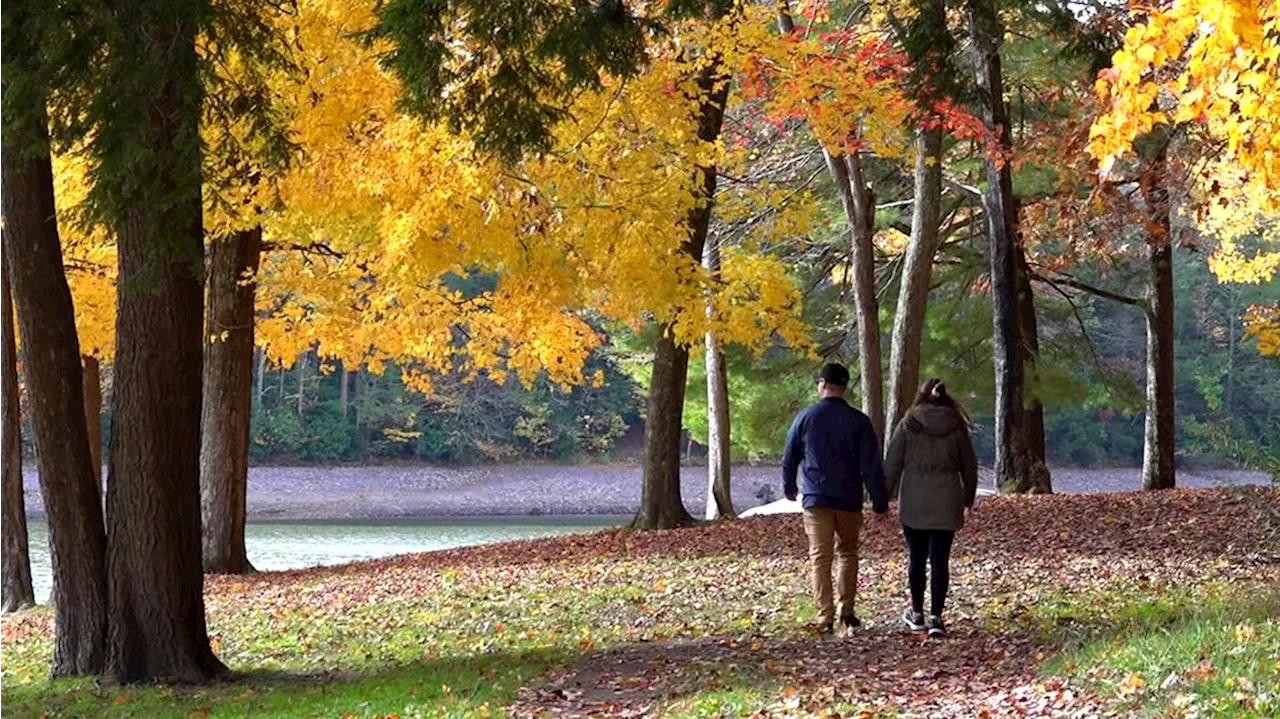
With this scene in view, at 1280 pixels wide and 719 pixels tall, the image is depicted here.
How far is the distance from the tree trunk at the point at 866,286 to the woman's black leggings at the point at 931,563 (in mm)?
8990

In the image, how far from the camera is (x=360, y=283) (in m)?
17.7

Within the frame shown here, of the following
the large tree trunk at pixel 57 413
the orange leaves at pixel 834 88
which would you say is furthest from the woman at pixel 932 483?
the orange leaves at pixel 834 88

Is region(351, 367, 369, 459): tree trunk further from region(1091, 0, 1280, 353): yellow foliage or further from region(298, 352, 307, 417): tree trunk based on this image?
region(1091, 0, 1280, 353): yellow foliage

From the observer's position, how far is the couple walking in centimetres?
899

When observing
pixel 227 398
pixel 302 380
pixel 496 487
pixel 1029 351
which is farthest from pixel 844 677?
pixel 302 380

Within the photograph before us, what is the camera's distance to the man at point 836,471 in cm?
904

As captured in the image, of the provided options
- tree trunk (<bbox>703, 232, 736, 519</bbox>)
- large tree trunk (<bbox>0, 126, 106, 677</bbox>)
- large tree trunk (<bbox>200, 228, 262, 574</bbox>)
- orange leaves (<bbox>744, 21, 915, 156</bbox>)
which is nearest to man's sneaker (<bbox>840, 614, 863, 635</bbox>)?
large tree trunk (<bbox>0, 126, 106, 677</bbox>)

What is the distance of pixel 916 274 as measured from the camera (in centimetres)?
1752

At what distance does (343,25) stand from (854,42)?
7.49m

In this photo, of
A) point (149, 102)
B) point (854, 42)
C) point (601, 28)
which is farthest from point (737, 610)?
point (854, 42)

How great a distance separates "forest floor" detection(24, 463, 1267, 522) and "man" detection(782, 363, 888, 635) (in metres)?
39.9

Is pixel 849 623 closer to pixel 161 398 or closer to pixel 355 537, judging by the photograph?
pixel 161 398

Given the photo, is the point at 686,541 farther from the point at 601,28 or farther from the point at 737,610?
the point at 601,28

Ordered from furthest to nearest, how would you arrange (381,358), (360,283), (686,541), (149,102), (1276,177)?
(381,358) < (360,283) < (686,541) < (149,102) < (1276,177)
